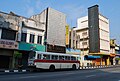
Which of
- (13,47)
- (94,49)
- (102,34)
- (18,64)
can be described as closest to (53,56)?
(13,47)

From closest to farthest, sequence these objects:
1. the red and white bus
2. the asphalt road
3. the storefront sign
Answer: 1. the asphalt road
2. the red and white bus
3. the storefront sign

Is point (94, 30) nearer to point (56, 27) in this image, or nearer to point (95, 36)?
point (95, 36)

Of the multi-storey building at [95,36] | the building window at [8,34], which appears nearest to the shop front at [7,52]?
the building window at [8,34]

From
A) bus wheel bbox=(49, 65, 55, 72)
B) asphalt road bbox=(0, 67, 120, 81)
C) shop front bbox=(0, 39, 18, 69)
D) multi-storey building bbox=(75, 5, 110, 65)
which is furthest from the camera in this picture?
multi-storey building bbox=(75, 5, 110, 65)

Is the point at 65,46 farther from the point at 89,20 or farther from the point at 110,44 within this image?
the point at 110,44

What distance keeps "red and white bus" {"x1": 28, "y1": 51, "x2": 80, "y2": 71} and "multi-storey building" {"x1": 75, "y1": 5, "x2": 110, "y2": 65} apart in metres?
24.7

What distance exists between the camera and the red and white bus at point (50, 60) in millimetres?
22562

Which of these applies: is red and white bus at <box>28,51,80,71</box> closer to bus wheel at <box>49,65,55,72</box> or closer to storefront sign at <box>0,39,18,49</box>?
bus wheel at <box>49,65,55,72</box>

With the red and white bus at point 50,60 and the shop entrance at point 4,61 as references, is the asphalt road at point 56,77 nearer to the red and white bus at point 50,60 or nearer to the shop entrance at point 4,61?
the red and white bus at point 50,60

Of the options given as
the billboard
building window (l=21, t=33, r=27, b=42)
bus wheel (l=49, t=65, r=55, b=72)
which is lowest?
bus wheel (l=49, t=65, r=55, b=72)

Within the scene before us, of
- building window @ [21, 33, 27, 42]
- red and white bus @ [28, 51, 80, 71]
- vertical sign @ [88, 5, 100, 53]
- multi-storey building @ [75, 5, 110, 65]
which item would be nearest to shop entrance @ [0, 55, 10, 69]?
building window @ [21, 33, 27, 42]

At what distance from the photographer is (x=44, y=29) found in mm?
34719

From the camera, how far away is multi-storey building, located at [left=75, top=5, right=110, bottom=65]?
53.1 metres

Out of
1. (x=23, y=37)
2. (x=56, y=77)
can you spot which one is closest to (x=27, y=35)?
(x=23, y=37)
